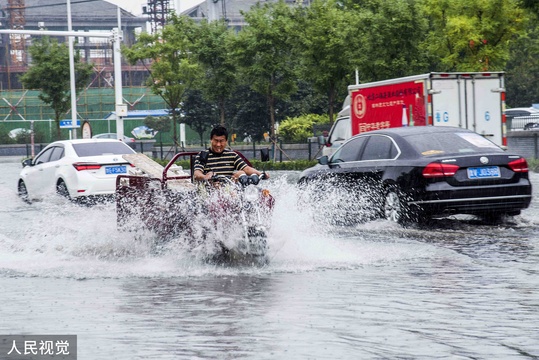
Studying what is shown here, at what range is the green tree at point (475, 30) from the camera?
3584cm

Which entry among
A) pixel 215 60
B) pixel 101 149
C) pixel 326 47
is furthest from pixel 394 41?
pixel 101 149

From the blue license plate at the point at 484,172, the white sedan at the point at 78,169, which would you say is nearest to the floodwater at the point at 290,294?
the blue license plate at the point at 484,172

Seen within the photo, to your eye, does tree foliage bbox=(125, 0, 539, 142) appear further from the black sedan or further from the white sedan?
the black sedan

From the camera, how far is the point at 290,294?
8.55 meters

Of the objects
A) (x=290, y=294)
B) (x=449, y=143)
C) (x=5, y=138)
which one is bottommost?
(x=290, y=294)

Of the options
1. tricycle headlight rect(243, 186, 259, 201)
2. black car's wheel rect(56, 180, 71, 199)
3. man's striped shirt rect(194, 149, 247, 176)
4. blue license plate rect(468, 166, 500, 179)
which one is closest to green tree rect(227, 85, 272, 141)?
black car's wheel rect(56, 180, 71, 199)

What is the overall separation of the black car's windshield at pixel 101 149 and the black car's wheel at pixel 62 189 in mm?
728

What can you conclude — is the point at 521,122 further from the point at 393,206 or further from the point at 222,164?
the point at 222,164

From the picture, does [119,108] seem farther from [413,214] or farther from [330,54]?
[413,214]

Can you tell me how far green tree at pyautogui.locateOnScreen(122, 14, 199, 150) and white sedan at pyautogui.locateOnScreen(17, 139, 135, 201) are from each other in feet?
84.6

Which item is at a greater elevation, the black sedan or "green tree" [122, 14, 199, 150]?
"green tree" [122, 14, 199, 150]

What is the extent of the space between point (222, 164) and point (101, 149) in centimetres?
1095

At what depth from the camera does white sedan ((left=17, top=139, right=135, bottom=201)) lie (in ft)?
68.9

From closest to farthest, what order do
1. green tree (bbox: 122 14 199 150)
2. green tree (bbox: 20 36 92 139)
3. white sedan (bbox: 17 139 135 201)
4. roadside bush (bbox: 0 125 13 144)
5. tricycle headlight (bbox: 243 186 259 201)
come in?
1. tricycle headlight (bbox: 243 186 259 201)
2. white sedan (bbox: 17 139 135 201)
3. green tree (bbox: 122 14 199 150)
4. green tree (bbox: 20 36 92 139)
5. roadside bush (bbox: 0 125 13 144)
